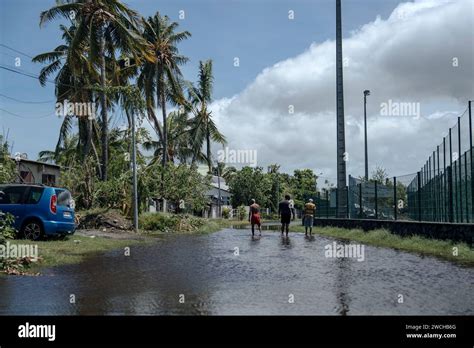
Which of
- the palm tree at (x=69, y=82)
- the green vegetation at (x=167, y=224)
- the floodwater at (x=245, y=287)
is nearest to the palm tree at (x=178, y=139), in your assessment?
the palm tree at (x=69, y=82)

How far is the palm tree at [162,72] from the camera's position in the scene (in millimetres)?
36969

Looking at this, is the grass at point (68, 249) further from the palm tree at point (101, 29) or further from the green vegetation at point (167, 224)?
the palm tree at point (101, 29)

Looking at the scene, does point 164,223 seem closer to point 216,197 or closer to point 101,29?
point 101,29

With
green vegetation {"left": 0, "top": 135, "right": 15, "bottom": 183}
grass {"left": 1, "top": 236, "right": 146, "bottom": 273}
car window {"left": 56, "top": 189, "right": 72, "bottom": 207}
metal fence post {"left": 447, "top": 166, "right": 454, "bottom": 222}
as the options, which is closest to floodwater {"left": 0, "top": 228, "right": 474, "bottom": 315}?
grass {"left": 1, "top": 236, "right": 146, "bottom": 273}

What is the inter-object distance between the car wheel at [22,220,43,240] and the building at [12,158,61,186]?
993 cm

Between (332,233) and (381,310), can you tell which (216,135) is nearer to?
(332,233)

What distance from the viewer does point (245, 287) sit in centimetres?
884

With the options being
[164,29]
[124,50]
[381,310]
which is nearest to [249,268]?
[381,310]

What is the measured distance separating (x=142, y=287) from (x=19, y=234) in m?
7.30

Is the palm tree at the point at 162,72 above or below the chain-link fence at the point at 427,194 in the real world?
above

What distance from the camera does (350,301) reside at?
762cm

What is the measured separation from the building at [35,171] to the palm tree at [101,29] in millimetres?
2578

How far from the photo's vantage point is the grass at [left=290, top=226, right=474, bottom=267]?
43.4 feet
